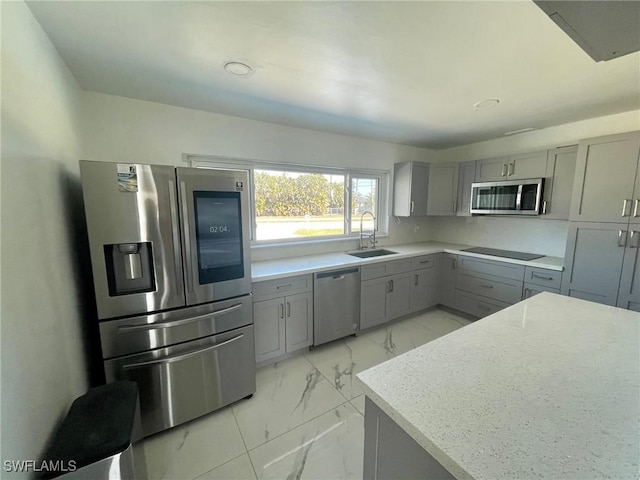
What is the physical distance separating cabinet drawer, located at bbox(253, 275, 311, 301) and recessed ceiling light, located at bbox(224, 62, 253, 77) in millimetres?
1622

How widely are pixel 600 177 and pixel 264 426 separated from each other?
3599mm

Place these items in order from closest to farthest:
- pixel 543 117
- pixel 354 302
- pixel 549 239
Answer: pixel 543 117
pixel 354 302
pixel 549 239

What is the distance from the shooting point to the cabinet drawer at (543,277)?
2607 millimetres

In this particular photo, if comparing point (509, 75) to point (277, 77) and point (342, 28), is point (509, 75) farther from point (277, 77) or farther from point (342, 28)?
point (277, 77)

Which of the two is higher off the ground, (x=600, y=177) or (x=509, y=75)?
(x=509, y=75)

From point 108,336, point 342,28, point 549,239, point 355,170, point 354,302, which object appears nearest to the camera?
point 342,28

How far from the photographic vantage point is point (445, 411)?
2.41 feet

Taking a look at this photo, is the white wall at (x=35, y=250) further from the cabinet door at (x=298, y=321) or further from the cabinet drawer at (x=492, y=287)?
the cabinet drawer at (x=492, y=287)

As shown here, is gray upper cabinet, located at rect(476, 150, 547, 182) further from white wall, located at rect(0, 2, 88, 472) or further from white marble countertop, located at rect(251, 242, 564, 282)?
white wall, located at rect(0, 2, 88, 472)

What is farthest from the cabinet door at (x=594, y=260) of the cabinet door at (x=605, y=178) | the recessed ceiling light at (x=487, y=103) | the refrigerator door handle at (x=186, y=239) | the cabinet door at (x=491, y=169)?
the refrigerator door handle at (x=186, y=239)

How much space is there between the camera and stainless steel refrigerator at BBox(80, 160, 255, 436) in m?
1.49

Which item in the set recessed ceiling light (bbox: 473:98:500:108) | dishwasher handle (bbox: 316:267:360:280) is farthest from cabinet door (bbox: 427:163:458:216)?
dishwasher handle (bbox: 316:267:360:280)

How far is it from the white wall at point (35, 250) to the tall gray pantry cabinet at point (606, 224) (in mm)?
3954

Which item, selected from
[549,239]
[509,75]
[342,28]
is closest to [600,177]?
[549,239]
